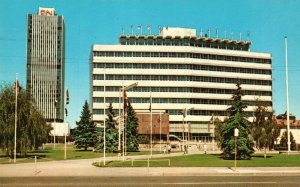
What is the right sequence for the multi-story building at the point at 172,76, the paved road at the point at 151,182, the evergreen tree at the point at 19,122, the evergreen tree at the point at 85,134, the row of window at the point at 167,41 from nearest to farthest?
the paved road at the point at 151,182
the evergreen tree at the point at 19,122
the evergreen tree at the point at 85,134
the multi-story building at the point at 172,76
the row of window at the point at 167,41

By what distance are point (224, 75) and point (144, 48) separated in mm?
25958

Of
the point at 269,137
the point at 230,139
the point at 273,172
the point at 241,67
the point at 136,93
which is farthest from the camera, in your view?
the point at 241,67

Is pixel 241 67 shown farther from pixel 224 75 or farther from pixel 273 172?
pixel 273 172

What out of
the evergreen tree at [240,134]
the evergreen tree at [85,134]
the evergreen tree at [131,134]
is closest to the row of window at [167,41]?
the evergreen tree at [85,134]

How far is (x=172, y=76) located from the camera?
124 metres

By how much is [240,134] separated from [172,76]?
256 ft

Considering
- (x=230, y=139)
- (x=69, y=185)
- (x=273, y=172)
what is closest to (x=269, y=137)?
(x=230, y=139)

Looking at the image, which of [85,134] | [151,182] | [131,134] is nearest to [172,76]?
[85,134]

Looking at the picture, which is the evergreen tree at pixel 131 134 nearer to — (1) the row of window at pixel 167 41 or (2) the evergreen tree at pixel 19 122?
(2) the evergreen tree at pixel 19 122

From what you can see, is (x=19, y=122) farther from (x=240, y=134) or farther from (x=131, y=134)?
(x=131, y=134)

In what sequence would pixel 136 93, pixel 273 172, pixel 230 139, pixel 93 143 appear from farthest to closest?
pixel 136 93, pixel 93 143, pixel 230 139, pixel 273 172

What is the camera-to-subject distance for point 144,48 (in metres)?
125

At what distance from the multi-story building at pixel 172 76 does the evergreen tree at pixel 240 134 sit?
72126 mm

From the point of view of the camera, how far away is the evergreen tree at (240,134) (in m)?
46.2
